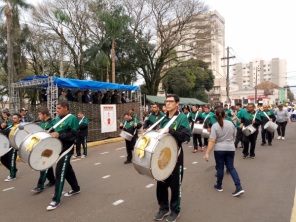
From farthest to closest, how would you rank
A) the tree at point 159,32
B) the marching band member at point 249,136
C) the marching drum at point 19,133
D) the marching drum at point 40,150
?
1. the tree at point 159,32
2. the marching band member at point 249,136
3. the marching drum at point 19,133
4. the marching drum at point 40,150

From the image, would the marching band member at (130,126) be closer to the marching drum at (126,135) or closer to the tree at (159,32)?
the marching drum at (126,135)

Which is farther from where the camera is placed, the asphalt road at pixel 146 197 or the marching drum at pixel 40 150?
the marching drum at pixel 40 150

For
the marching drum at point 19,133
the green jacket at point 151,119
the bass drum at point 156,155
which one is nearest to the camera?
the bass drum at point 156,155

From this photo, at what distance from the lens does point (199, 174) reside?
6914mm

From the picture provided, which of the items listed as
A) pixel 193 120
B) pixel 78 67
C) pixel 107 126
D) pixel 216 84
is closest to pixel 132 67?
pixel 78 67

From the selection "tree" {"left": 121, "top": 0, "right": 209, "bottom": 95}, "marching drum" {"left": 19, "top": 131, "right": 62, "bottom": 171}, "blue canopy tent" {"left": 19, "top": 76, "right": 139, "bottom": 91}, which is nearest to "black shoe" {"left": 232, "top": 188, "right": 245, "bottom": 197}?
"marching drum" {"left": 19, "top": 131, "right": 62, "bottom": 171}

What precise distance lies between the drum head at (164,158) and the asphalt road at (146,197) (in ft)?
2.96

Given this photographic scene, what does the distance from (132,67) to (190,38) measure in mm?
7088

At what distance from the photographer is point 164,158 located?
3.82 metres

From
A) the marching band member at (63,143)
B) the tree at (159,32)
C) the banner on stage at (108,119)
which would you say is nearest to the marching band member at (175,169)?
the marching band member at (63,143)

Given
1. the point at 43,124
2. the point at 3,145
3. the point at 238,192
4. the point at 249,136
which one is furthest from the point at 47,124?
the point at 249,136

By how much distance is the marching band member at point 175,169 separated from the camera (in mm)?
3980

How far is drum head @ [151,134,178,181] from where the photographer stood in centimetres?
367

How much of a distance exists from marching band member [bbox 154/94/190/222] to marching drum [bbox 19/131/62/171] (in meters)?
1.94
